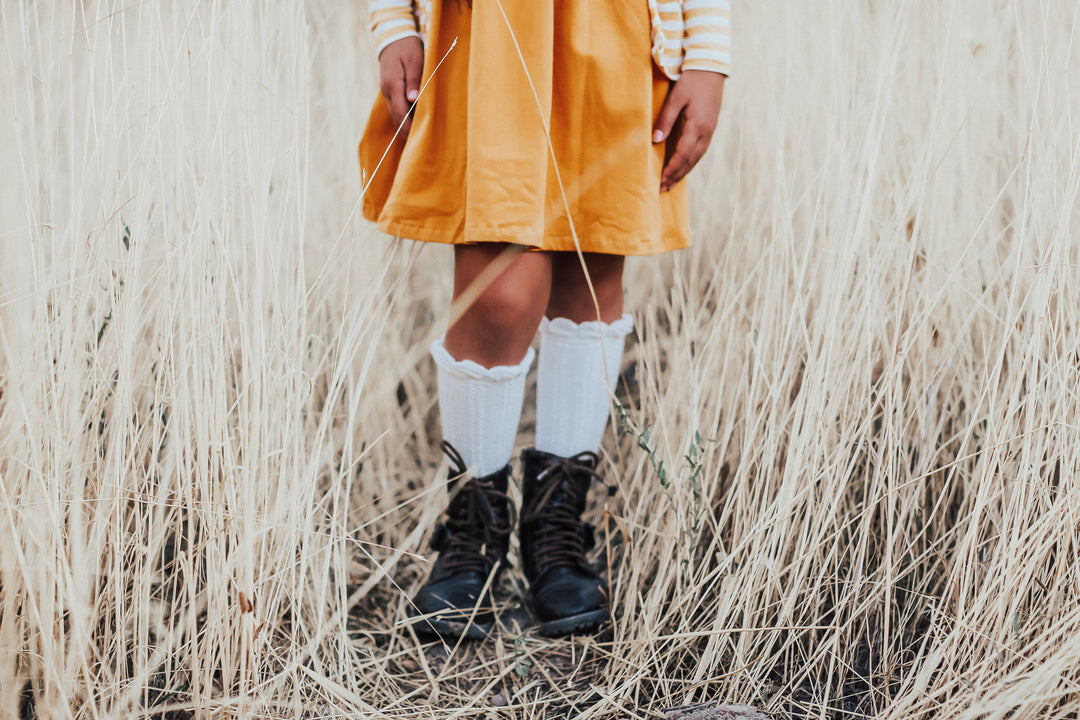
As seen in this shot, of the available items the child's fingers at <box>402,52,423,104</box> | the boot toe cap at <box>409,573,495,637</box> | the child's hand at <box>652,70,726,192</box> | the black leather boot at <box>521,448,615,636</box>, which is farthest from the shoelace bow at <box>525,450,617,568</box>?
the child's fingers at <box>402,52,423,104</box>

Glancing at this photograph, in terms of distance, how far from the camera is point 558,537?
115 cm

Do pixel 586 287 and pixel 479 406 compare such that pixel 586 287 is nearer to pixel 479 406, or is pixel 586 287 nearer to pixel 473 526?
pixel 479 406

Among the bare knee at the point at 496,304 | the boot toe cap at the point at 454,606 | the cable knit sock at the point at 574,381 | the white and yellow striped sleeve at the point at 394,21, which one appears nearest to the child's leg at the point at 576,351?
the cable knit sock at the point at 574,381

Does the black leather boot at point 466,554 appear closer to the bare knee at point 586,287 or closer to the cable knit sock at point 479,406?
the cable knit sock at point 479,406

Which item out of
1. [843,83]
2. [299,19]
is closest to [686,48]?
[843,83]

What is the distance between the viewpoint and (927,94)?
4.13 ft

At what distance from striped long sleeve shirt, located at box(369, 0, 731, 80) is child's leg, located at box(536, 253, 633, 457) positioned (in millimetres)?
293

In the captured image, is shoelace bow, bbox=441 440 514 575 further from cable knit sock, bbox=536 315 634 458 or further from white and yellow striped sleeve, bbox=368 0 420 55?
white and yellow striped sleeve, bbox=368 0 420 55

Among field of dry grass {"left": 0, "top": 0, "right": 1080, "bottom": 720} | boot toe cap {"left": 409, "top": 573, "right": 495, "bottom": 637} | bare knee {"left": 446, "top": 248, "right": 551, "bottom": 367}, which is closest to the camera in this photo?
field of dry grass {"left": 0, "top": 0, "right": 1080, "bottom": 720}

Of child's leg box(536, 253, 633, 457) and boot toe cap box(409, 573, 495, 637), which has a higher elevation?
child's leg box(536, 253, 633, 457)

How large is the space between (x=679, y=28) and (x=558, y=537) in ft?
2.49

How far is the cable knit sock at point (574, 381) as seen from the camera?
1.12 meters

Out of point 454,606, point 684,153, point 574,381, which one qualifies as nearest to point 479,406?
point 574,381

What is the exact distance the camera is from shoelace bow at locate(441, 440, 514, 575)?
1101 millimetres
